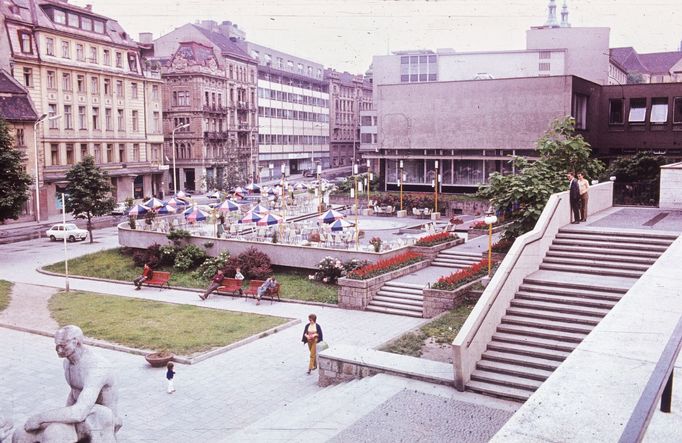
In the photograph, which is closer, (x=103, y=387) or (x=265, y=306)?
(x=103, y=387)

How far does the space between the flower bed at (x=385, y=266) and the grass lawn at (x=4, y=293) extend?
1394 cm

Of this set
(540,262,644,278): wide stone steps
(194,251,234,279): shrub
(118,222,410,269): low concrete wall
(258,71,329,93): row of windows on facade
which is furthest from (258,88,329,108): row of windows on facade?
(540,262,644,278): wide stone steps

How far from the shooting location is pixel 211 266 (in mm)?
31453

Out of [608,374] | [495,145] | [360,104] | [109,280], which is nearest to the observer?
[608,374]

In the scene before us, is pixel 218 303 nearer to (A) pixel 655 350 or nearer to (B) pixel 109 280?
(B) pixel 109 280

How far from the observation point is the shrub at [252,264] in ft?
98.4

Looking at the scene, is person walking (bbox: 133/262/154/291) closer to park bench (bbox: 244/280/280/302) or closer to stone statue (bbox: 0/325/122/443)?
park bench (bbox: 244/280/280/302)

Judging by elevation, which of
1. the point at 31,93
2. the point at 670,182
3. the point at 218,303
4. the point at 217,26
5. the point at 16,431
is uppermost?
the point at 217,26

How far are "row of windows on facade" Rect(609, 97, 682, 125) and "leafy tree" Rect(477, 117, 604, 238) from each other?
83.1 ft

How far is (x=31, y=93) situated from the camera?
5406 centimetres

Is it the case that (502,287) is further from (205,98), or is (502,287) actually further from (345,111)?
(345,111)

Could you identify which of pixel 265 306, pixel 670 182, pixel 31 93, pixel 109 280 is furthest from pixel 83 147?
pixel 670 182

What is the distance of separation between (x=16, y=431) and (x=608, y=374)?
6687 mm

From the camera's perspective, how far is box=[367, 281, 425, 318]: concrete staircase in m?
24.6
